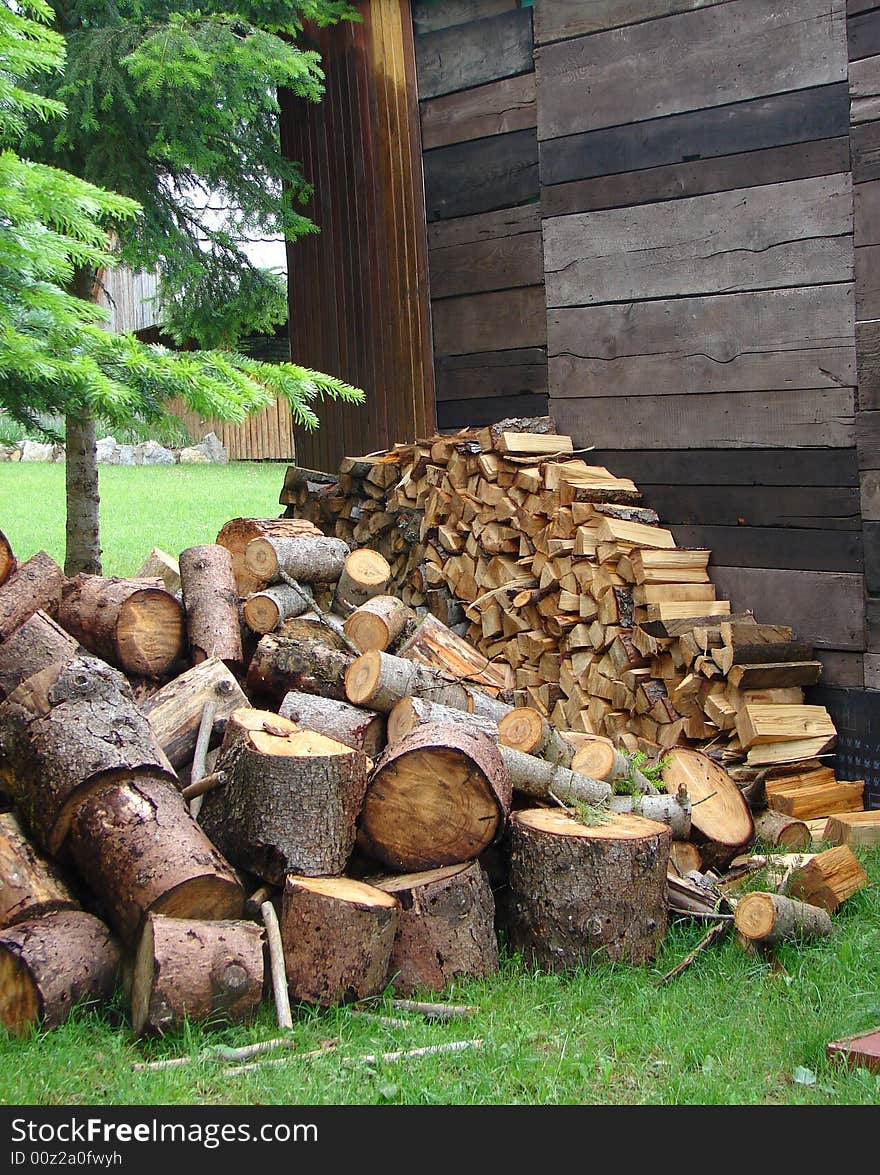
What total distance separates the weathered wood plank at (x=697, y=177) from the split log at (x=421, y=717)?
306 centimetres

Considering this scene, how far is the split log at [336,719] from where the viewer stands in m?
4.30

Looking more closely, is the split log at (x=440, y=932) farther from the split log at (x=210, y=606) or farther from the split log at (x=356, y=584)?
the split log at (x=356, y=584)

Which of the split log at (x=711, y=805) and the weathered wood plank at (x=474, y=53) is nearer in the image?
the split log at (x=711, y=805)

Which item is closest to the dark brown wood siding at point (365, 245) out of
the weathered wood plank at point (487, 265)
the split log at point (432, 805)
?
the weathered wood plank at point (487, 265)

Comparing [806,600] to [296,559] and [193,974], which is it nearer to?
[296,559]

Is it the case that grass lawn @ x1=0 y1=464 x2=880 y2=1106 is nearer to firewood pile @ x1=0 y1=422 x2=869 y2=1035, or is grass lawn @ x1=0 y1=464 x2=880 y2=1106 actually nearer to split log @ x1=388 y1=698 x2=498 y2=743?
firewood pile @ x1=0 y1=422 x2=869 y2=1035

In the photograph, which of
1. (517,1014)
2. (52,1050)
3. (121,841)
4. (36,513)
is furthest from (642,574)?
(36,513)

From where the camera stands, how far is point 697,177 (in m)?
5.67

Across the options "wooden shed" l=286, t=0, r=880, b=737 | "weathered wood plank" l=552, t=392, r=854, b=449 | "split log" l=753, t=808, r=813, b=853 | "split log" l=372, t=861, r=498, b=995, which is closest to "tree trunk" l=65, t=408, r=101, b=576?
"wooden shed" l=286, t=0, r=880, b=737

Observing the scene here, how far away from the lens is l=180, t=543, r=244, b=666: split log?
4.88 m

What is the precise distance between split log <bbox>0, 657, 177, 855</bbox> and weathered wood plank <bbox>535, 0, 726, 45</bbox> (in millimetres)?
4417

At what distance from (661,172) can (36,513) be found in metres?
7.01

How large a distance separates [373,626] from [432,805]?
163 centimetres
